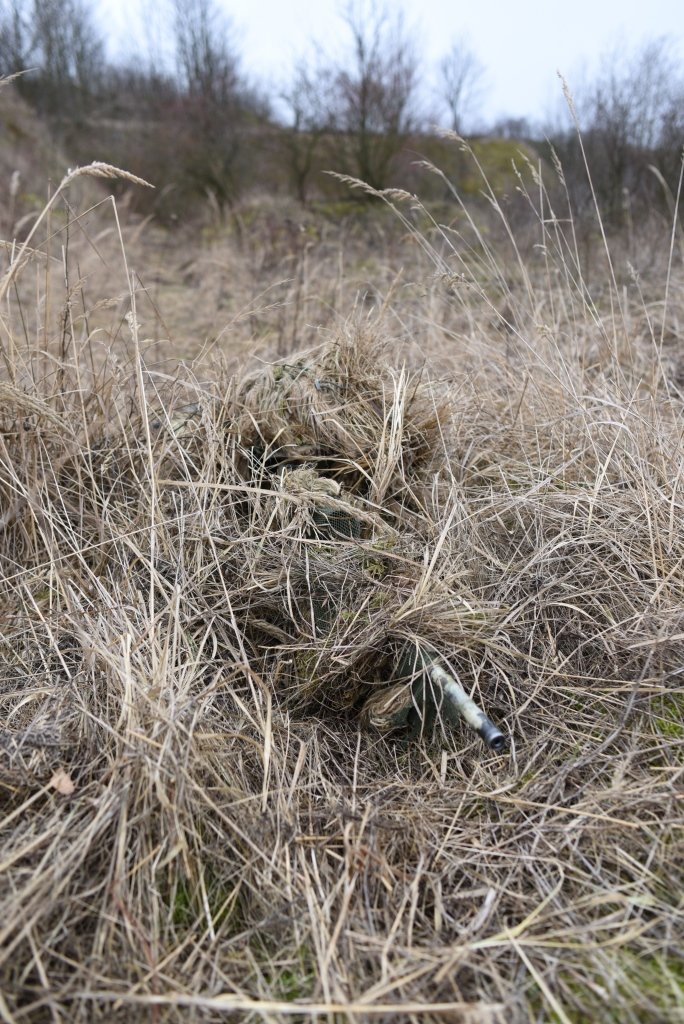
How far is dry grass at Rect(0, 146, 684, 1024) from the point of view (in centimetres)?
100

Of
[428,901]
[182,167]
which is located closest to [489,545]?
[428,901]

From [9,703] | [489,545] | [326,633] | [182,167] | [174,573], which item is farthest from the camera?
[182,167]

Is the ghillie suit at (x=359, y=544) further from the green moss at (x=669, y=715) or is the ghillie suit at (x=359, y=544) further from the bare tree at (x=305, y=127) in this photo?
the bare tree at (x=305, y=127)

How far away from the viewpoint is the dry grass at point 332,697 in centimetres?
100

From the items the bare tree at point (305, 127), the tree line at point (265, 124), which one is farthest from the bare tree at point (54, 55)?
the bare tree at point (305, 127)

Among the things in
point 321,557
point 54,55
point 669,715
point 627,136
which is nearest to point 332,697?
point 321,557

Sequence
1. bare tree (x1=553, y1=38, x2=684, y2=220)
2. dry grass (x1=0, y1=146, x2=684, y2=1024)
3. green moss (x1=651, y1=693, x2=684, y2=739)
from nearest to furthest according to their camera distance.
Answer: dry grass (x1=0, y1=146, x2=684, y2=1024), green moss (x1=651, y1=693, x2=684, y2=739), bare tree (x1=553, y1=38, x2=684, y2=220)

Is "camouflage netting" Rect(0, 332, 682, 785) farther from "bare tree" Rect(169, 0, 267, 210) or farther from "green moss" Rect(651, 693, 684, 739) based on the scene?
"bare tree" Rect(169, 0, 267, 210)

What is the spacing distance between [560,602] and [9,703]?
1272mm

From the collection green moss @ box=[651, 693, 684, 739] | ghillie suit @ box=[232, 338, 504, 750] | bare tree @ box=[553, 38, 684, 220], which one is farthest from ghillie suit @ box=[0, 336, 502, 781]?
bare tree @ box=[553, 38, 684, 220]

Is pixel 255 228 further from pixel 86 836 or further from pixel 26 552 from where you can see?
pixel 86 836

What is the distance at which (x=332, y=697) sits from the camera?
5.00 feet

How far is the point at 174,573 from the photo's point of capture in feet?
5.53

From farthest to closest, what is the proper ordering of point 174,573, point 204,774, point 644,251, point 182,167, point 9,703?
point 182,167 → point 644,251 → point 174,573 → point 9,703 → point 204,774
